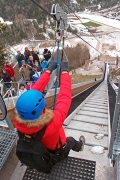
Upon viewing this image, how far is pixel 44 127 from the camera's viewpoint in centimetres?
219

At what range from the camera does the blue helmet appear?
2.03 m

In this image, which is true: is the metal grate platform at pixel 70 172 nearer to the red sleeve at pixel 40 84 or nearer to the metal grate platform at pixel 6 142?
the metal grate platform at pixel 6 142

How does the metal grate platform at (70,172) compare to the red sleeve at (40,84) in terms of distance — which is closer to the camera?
the red sleeve at (40,84)

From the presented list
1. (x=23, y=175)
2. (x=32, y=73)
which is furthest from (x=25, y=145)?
(x=32, y=73)

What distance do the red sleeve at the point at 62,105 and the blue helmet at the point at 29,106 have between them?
11.0 inches

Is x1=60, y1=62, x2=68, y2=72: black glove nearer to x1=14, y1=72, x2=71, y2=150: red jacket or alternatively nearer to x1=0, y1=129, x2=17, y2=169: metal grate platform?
x1=14, y1=72, x2=71, y2=150: red jacket

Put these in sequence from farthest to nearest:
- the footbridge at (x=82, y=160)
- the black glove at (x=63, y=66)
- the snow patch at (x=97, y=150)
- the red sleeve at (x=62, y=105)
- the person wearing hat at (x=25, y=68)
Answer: the person wearing hat at (x=25, y=68) < the snow patch at (x=97, y=150) < the footbridge at (x=82, y=160) < the black glove at (x=63, y=66) < the red sleeve at (x=62, y=105)

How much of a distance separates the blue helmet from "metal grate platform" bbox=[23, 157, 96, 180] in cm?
151

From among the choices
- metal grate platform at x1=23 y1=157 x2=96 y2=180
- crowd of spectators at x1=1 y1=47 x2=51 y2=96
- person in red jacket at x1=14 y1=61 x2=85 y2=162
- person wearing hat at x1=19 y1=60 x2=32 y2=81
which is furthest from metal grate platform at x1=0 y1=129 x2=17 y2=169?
person wearing hat at x1=19 y1=60 x2=32 y2=81

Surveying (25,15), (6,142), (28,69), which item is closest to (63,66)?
(6,142)

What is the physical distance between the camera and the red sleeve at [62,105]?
7.47 ft

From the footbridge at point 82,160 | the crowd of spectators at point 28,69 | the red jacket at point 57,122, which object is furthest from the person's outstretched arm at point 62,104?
the crowd of spectators at point 28,69

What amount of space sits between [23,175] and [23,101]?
1837mm

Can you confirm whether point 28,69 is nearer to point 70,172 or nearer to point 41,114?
point 70,172
